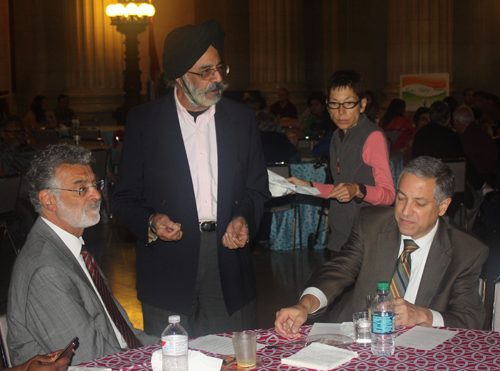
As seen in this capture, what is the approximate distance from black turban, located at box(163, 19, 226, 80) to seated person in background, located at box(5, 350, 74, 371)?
A: 3.74ft

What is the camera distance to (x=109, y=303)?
2137mm

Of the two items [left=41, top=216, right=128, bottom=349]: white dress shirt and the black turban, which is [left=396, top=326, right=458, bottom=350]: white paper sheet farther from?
the black turban

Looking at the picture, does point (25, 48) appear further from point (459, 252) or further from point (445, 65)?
point (459, 252)

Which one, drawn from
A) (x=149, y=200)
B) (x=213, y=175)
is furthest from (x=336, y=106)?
(x=149, y=200)

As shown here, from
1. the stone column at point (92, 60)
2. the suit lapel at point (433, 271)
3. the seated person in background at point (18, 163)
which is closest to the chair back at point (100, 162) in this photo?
the seated person in background at point (18, 163)

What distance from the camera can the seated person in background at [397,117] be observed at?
28.5ft

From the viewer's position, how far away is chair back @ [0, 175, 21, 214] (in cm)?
496

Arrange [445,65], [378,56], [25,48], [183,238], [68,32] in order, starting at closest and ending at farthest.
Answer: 1. [183,238]
2. [445,65]
3. [68,32]
4. [378,56]
5. [25,48]

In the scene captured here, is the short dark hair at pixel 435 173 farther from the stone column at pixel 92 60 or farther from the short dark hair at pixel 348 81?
the stone column at pixel 92 60

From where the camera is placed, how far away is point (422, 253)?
234 cm

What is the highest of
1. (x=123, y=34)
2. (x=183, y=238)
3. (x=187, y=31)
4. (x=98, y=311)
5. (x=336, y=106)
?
(x=123, y=34)

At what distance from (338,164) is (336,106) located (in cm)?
31

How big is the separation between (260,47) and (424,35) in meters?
3.54

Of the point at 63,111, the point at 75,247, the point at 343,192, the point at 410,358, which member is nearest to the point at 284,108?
the point at 63,111
